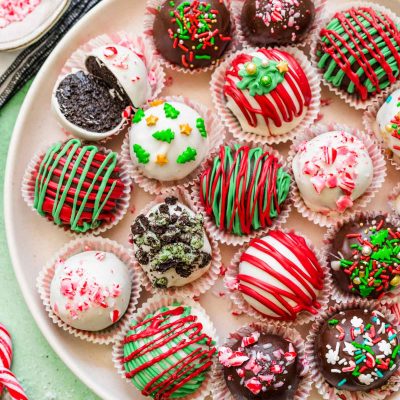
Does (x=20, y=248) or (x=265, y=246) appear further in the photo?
(x=20, y=248)

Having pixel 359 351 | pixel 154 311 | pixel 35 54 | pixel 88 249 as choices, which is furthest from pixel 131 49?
pixel 359 351

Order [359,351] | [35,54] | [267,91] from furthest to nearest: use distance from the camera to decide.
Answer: [35,54], [267,91], [359,351]

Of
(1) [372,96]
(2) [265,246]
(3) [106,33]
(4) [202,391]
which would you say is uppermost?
(3) [106,33]

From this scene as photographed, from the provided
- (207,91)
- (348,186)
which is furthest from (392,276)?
(207,91)

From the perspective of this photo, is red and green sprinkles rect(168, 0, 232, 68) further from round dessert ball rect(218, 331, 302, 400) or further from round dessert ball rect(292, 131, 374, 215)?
round dessert ball rect(218, 331, 302, 400)

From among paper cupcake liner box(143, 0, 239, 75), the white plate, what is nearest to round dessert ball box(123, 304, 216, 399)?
the white plate

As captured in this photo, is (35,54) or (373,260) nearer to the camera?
(373,260)

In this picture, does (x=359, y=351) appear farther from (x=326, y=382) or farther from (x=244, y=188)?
(x=244, y=188)

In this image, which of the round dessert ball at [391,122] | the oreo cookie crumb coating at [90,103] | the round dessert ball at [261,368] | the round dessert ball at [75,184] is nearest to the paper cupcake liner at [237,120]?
the round dessert ball at [391,122]

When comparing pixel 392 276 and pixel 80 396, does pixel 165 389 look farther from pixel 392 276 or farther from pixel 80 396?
pixel 392 276
